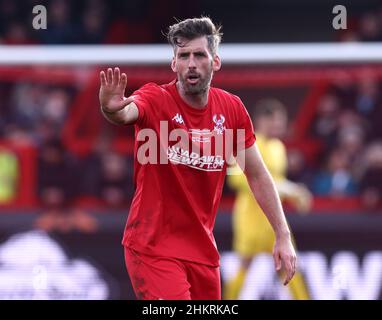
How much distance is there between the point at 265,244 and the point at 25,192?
259cm

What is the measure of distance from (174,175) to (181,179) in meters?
0.05

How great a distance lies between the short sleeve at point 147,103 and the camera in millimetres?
6164

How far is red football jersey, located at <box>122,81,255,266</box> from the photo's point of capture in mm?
6270

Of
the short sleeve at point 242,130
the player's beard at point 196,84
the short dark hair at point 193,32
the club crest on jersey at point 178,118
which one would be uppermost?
the short dark hair at point 193,32

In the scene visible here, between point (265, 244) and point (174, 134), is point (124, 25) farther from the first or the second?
point (174, 134)

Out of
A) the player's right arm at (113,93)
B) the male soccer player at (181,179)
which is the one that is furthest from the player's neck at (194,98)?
the player's right arm at (113,93)

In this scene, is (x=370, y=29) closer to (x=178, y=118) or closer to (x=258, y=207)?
(x=258, y=207)

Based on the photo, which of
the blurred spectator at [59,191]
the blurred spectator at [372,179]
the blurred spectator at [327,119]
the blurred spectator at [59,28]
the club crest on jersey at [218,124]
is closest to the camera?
the club crest on jersey at [218,124]

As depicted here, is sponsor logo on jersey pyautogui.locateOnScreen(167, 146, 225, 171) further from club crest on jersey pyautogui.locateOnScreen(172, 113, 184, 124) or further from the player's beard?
the player's beard

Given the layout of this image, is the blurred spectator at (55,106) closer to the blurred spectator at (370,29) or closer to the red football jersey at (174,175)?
the blurred spectator at (370,29)

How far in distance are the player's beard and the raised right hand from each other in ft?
1.77

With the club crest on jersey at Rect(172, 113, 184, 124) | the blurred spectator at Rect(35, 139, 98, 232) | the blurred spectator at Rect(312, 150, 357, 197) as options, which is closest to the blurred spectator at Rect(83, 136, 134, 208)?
the blurred spectator at Rect(35, 139, 98, 232)
